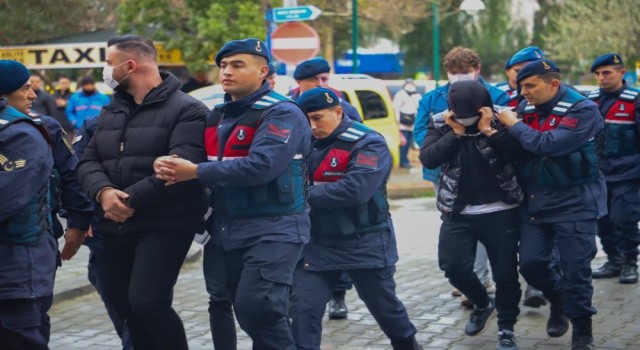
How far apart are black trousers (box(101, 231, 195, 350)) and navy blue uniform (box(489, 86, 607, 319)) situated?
2237 millimetres

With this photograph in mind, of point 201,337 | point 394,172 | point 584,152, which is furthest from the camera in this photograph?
point 394,172

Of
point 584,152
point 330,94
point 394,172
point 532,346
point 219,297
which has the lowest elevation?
point 394,172

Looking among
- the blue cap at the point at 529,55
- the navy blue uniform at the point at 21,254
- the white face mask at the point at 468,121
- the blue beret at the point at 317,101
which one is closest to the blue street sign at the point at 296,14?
the blue cap at the point at 529,55

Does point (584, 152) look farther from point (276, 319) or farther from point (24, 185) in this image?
point (24, 185)

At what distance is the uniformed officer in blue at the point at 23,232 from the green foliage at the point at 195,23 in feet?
48.9

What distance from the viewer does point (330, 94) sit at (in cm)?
683

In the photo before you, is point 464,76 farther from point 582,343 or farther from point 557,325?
point 582,343

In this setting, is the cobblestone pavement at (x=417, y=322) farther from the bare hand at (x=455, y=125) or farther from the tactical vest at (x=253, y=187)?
the tactical vest at (x=253, y=187)

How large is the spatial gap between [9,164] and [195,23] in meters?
16.3

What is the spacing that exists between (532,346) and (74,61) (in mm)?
12827

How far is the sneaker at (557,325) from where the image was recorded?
7723mm

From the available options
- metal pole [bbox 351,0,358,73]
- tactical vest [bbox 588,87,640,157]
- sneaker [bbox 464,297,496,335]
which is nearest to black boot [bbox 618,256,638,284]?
tactical vest [bbox 588,87,640,157]

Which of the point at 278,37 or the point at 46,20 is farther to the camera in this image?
the point at 46,20

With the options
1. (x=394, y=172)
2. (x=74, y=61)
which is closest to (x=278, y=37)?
(x=74, y=61)
